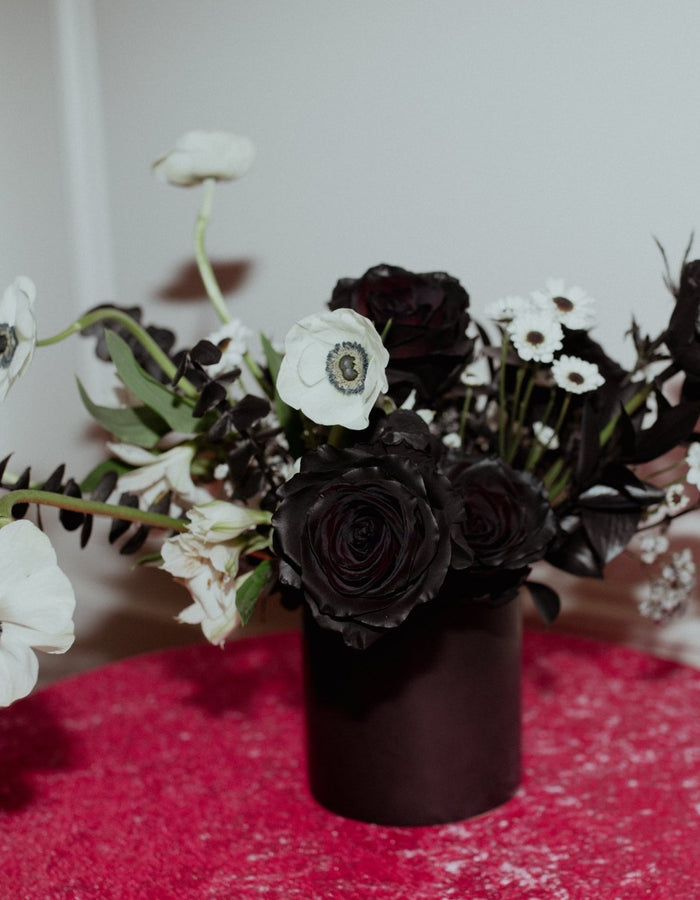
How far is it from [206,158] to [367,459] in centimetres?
36

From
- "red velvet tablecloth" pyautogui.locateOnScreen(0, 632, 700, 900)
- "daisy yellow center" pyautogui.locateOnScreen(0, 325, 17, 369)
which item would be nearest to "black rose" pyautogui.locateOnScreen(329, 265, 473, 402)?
"daisy yellow center" pyautogui.locateOnScreen(0, 325, 17, 369)

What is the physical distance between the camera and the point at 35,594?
562 mm

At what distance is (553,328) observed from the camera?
26.1 inches

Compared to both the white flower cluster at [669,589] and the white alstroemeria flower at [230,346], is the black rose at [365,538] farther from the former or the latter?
the white flower cluster at [669,589]

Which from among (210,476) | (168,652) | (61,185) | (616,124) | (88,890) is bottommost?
(168,652)

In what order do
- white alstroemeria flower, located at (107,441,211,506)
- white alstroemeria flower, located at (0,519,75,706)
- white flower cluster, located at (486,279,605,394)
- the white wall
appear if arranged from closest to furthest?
white alstroemeria flower, located at (0,519,75,706)
white flower cluster, located at (486,279,605,394)
white alstroemeria flower, located at (107,441,211,506)
the white wall

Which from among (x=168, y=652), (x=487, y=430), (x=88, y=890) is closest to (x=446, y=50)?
(x=487, y=430)

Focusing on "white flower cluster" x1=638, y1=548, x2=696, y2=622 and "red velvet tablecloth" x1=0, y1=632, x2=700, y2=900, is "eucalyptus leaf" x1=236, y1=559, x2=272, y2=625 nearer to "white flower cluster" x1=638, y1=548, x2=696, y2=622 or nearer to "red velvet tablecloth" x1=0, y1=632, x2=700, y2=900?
"red velvet tablecloth" x1=0, y1=632, x2=700, y2=900

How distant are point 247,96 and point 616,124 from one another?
465mm

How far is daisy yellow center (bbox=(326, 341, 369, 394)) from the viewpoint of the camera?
0.61 metres

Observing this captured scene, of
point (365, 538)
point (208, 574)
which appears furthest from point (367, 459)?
point (208, 574)

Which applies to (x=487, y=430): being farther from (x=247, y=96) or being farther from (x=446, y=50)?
(x=247, y=96)

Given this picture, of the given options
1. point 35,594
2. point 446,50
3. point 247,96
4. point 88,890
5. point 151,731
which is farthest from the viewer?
point 247,96

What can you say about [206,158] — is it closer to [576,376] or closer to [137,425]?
[137,425]
